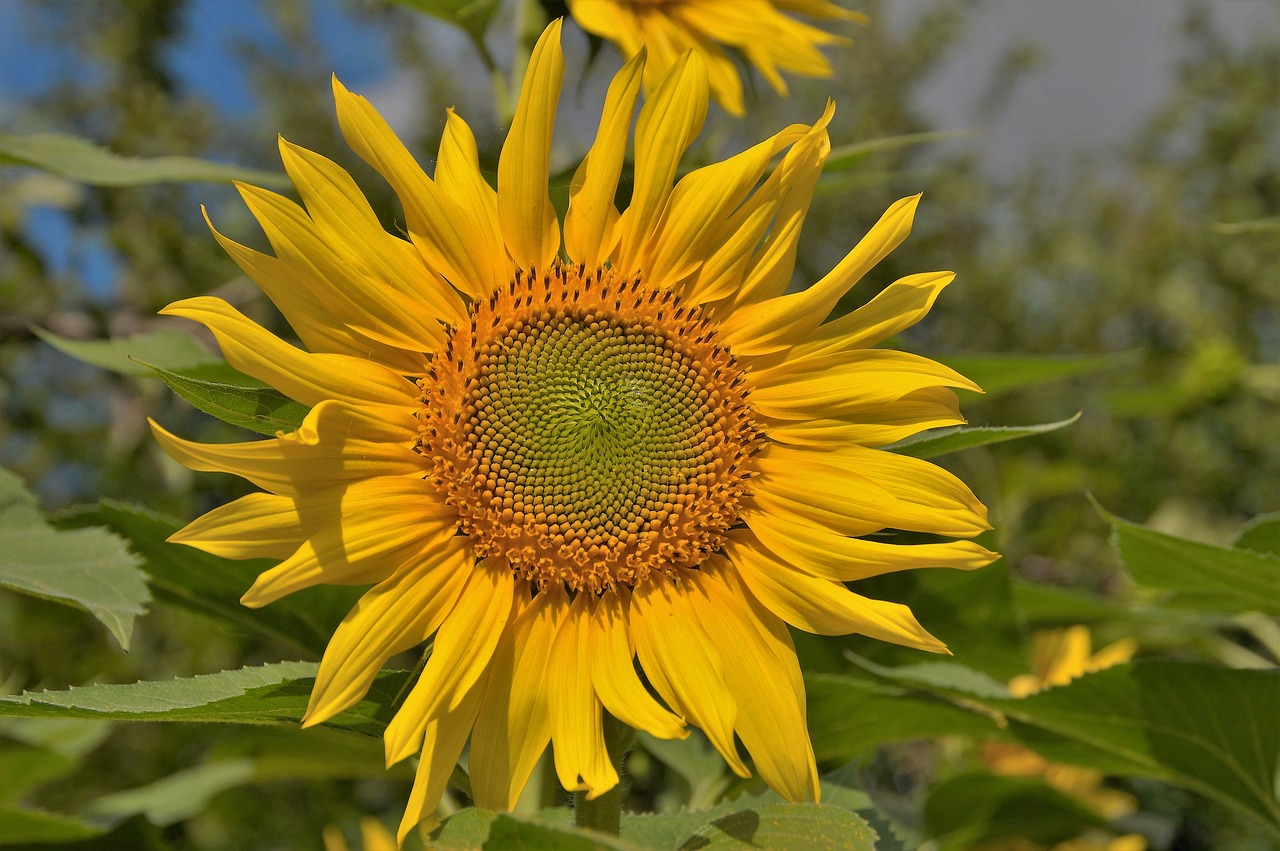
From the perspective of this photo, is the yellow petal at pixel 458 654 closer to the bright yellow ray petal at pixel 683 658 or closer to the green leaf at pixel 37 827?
the bright yellow ray petal at pixel 683 658

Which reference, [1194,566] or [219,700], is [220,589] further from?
[1194,566]

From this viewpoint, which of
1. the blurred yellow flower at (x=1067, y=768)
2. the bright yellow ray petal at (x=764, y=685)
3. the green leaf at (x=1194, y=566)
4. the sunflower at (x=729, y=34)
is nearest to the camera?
the bright yellow ray petal at (x=764, y=685)

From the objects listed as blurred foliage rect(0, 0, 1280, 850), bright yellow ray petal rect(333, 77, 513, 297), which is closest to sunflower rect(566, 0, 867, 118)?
blurred foliage rect(0, 0, 1280, 850)

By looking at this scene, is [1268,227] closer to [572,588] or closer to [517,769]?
[572,588]

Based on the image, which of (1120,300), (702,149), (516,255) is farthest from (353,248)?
(1120,300)

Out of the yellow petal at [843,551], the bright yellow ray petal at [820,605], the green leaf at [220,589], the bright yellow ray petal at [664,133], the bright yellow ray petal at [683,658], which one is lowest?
the green leaf at [220,589]

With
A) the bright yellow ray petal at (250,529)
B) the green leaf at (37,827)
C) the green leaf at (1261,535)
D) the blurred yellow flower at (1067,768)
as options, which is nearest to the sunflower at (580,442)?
the bright yellow ray petal at (250,529)

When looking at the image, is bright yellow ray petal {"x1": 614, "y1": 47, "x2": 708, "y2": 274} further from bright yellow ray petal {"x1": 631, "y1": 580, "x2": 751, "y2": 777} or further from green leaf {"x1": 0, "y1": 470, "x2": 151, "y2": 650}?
green leaf {"x1": 0, "y1": 470, "x2": 151, "y2": 650}
